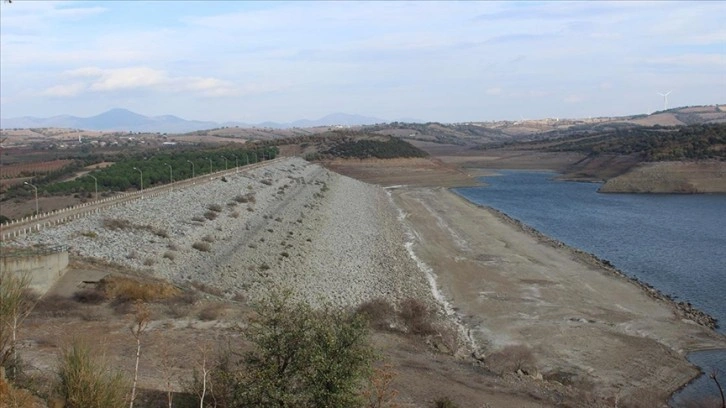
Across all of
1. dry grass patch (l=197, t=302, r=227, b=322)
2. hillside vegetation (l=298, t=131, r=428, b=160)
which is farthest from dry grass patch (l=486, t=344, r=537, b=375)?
hillside vegetation (l=298, t=131, r=428, b=160)

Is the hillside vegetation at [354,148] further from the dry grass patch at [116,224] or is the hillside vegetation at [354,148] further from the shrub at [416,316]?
the shrub at [416,316]

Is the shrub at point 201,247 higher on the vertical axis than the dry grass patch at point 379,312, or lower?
higher

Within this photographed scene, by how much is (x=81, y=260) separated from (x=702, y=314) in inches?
930

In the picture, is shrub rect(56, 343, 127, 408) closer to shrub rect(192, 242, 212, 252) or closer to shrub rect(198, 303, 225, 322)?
shrub rect(198, 303, 225, 322)

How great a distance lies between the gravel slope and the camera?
86.0 ft

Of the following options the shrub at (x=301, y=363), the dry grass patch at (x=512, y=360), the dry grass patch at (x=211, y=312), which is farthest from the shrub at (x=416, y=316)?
the shrub at (x=301, y=363)

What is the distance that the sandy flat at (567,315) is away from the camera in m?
19.5

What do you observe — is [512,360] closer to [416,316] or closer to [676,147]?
[416,316]

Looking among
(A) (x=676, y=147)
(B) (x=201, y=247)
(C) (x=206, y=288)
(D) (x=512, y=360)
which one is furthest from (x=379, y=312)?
(A) (x=676, y=147)

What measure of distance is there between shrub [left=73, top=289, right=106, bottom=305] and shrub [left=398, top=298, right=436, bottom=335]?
379 inches

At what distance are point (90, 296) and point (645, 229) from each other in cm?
4090

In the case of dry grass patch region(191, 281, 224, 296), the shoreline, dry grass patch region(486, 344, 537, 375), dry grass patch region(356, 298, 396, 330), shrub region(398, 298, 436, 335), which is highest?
dry grass patch region(191, 281, 224, 296)

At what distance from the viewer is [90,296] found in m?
20.2

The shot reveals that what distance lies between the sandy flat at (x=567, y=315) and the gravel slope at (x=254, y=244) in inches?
111
